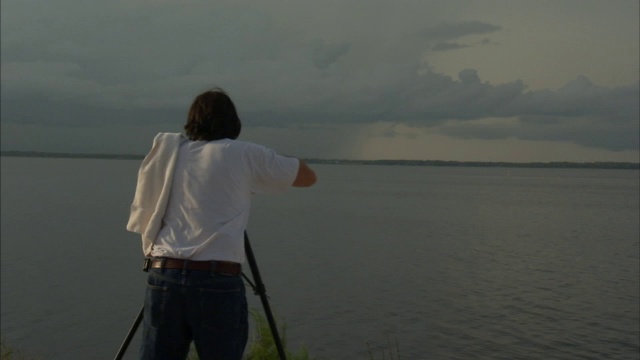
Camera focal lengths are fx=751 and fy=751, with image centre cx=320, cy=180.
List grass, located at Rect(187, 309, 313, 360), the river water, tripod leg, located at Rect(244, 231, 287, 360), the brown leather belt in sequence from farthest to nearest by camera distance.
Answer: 1. the river water
2. grass, located at Rect(187, 309, 313, 360)
3. tripod leg, located at Rect(244, 231, 287, 360)
4. the brown leather belt

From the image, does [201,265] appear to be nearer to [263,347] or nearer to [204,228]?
[204,228]

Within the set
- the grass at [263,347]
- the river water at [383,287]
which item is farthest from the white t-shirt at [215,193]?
the river water at [383,287]

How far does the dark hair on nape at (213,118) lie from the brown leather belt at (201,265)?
1.92 feet

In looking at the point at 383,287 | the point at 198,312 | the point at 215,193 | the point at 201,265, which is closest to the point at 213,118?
the point at 215,193

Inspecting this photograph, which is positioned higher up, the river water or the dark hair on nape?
the dark hair on nape

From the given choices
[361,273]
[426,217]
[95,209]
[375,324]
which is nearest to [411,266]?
[361,273]

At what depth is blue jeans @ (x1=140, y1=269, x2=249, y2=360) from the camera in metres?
3.34

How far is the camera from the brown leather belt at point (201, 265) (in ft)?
10.9

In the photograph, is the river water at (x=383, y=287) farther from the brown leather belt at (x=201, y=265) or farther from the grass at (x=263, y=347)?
the brown leather belt at (x=201, y=265)

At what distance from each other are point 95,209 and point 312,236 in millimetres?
14968

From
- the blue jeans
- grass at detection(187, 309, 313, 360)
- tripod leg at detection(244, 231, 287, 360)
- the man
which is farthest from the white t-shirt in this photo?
grass at detection(187, 309, 313, 360)

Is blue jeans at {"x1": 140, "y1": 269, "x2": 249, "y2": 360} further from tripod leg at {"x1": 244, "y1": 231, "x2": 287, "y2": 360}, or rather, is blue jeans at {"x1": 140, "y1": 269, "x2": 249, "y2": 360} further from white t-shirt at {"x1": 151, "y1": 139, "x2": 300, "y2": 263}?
tripod leg at {"x1": 244, "y1": 231, "x2": 287, "y2": 360}

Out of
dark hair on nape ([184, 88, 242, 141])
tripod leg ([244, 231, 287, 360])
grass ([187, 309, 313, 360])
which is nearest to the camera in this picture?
dark hair on nape ([184, 88, 242, 141])

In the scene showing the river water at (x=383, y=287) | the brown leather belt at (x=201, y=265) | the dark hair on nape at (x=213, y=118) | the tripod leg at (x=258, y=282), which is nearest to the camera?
the brown leather belt at (x=201, y=265)
